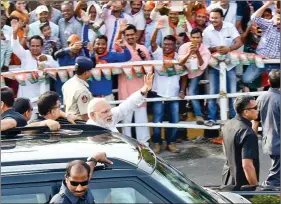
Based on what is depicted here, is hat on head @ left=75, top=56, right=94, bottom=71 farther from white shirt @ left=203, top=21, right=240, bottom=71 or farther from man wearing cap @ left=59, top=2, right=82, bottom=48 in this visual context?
man wearing cap @ left=59, top=2, right=82, bottom=48

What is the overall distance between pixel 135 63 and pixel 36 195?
6194mm

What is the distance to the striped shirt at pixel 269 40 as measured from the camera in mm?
10719

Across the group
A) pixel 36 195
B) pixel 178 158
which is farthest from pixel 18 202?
pixel 178 158

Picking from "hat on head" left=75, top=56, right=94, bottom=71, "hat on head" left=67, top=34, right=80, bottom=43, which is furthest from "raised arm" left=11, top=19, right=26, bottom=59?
"hat on head" left=75, top=56, right=94, bottom=71

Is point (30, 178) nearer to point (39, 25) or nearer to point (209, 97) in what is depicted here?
point (209, 97)

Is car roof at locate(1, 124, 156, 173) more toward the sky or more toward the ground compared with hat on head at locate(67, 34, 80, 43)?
more toward the ground

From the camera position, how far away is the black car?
4.44 meters

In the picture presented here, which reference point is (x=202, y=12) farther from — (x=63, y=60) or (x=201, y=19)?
(x=63, y=60)

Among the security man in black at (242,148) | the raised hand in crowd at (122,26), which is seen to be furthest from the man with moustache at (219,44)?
the security man in black at (242,148)

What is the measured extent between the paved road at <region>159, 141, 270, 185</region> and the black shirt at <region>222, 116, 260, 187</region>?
215 centimetres

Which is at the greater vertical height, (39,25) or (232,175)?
(39,25)

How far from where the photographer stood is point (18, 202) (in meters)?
4.39

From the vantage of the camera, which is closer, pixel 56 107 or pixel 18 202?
pixel 18 202

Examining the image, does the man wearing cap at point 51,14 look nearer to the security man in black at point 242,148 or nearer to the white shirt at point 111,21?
the white shirt at point 111,21
